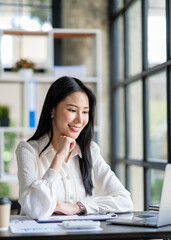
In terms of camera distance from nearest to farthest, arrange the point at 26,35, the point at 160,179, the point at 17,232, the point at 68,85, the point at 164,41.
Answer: the point at 17,232, the point at 68,85, the point at 164,41, the point at 160,179, the point at 26,35

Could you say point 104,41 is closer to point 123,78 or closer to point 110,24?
point 110,24

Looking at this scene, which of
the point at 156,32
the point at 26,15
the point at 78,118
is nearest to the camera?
the point at 78,118

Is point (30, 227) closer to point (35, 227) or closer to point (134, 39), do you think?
point (35, 227)

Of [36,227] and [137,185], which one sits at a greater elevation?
[36,227]

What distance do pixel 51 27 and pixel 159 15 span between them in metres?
1.63

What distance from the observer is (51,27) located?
5258mm

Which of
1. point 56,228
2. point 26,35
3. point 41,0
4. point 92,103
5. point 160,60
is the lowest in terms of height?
point 56,228

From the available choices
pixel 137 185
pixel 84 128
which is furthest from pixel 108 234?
pixel 137 185

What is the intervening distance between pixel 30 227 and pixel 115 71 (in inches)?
146

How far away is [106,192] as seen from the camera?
2.51 meters

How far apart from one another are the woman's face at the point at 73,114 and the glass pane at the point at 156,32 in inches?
66.2

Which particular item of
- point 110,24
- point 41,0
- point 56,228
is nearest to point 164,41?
point 110,24

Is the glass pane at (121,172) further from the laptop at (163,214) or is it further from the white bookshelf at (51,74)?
the laptop at (163,214)

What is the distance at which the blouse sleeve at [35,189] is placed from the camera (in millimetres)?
2045
